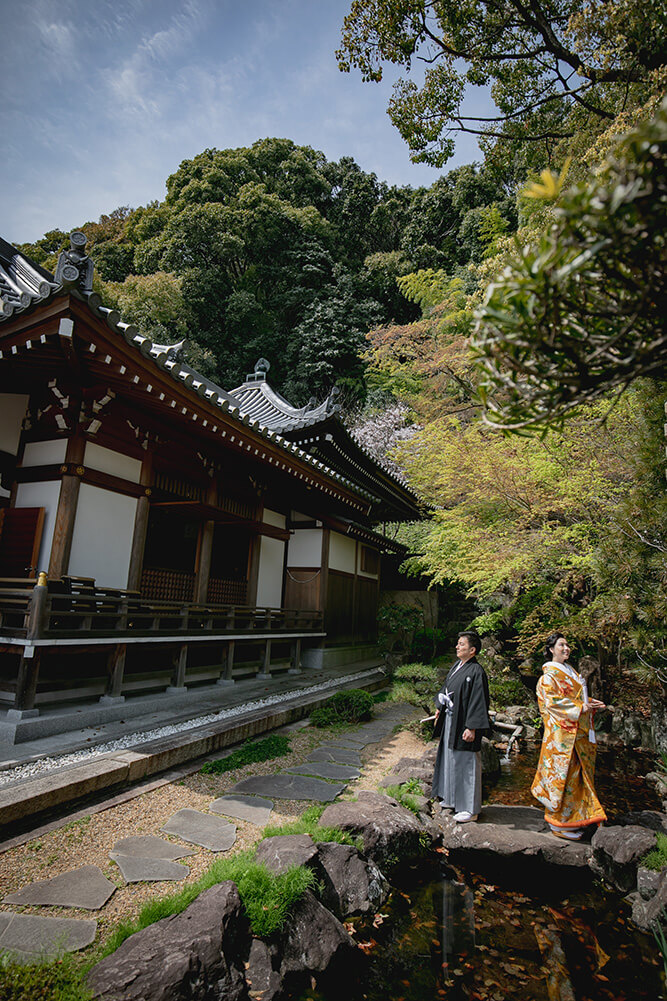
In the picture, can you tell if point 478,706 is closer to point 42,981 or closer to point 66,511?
point 42,981

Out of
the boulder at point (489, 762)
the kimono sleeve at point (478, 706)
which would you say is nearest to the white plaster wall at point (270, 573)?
the boulder at point (489, 762)

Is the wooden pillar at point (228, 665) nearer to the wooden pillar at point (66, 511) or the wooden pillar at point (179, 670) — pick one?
the wooden pillar at point (179, 670)

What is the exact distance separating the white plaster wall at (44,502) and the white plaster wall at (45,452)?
29 centimetres

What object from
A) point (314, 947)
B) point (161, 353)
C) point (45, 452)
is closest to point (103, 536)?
point (45, 452)

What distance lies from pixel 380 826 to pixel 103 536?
4862 millimetres

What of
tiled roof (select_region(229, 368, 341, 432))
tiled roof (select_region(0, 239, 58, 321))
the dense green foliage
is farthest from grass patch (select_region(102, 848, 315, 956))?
the dense green foliage

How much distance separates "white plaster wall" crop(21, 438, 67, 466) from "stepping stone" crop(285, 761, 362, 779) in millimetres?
4596

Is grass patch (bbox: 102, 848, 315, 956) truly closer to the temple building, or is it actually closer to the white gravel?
the white gravel

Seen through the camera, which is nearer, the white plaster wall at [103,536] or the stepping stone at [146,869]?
the stepping stone at [146,869]

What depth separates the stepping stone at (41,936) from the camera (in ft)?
7.72

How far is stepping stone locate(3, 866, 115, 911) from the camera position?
2.78 meters

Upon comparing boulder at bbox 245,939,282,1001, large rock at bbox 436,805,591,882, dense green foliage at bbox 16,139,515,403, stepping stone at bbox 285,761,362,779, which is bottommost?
large rock at bbox 436,805,591,882

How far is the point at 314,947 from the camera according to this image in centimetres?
273

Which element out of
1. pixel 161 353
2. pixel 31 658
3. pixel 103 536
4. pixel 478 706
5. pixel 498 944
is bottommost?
pixel 498 944
